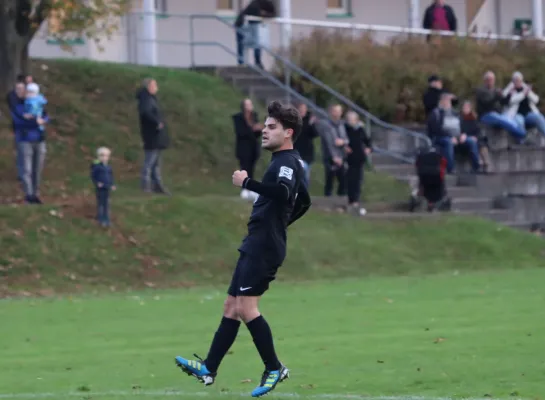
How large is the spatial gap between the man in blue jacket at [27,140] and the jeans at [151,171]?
2.45 metres

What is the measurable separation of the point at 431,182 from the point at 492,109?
4420 mm

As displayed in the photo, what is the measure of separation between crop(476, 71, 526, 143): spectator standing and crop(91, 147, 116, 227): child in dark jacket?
1044 cm

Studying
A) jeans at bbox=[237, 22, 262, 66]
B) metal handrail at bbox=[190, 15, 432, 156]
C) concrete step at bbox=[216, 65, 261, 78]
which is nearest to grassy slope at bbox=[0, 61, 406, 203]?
concrete step at bbox=[216, 65, 261, 78]

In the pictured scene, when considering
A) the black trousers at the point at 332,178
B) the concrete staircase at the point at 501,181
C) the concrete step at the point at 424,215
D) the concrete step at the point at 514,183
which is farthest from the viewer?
the concrete step at the point at 514,183

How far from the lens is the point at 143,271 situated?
21328mm

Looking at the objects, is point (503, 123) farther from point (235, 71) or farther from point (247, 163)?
point (247, 163)

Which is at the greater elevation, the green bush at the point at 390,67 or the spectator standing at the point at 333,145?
the green bush at the point at 390,67

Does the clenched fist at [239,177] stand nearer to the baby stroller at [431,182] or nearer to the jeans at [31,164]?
the jeans at [31,164]

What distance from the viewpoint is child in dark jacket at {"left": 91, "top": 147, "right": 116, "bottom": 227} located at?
2177 centimetres

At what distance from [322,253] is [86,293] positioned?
4769 millimetres

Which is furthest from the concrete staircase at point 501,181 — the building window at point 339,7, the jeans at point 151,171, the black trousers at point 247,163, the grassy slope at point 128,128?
the building window at point 339,7

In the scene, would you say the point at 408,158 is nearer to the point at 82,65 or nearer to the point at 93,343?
the point at 82,65

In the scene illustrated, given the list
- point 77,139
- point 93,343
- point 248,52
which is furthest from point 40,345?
point 248,52

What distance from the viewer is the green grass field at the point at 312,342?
995 centimetres
